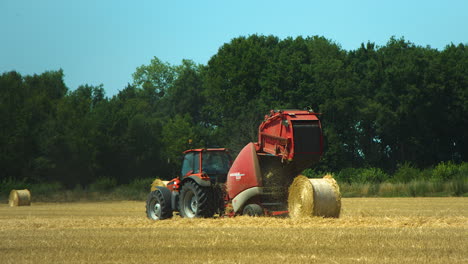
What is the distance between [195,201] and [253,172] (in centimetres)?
211

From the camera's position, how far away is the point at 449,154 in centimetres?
6419

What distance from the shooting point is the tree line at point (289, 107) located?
56.3 m

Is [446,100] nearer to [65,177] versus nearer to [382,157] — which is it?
[382,157]

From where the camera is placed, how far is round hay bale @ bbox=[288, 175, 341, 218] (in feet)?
60.6

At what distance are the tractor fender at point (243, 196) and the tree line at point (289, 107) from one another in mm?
35737

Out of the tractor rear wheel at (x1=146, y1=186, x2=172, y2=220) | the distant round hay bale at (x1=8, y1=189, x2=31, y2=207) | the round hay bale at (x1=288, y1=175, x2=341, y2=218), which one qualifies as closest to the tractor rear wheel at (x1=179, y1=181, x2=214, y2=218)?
the tractor rear wheel at (x1=146, y1=186, x2=172, y2=220)

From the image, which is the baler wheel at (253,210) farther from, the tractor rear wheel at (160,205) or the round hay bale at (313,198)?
the tractor rear wheel at (160,205)

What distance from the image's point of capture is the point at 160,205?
21.9 meters

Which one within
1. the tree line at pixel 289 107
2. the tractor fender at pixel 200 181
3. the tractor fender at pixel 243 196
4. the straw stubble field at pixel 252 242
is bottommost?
the straw stubble field at pixel 252 242

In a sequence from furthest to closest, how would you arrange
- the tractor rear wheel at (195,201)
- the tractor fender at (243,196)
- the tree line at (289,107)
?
the tree line at (289,107) → the tractor rear wheel at (195,201) → the tractor fender at (243,196)

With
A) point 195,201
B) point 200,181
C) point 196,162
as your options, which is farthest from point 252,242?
point 196,162

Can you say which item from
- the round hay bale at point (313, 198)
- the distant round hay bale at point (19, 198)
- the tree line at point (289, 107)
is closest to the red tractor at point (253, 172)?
the round hay bale at point (313, 198)

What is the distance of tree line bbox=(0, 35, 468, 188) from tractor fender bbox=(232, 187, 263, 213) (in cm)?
3574

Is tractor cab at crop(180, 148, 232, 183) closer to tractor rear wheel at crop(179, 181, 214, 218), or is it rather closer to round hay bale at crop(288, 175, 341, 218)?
tractor rear wheel at crop(179, 181, 214, 218)
